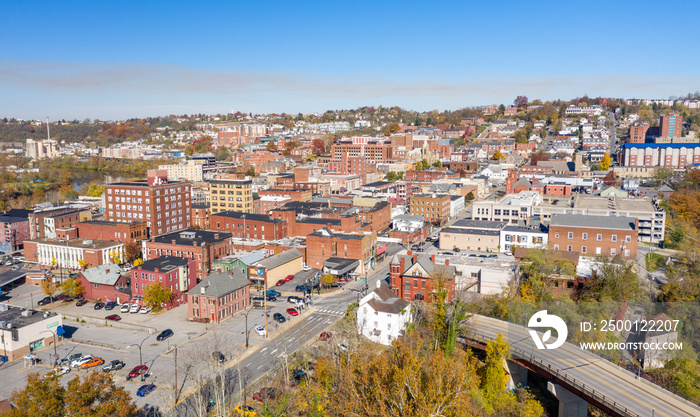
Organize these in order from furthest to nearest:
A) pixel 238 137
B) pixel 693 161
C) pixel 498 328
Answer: pixel 238 137
pixel 693 161
pixel 498 328

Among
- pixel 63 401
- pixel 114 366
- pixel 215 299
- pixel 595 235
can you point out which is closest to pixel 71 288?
pixel 215 299

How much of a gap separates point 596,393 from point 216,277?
22666 millimetres

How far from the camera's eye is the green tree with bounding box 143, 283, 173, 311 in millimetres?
33375

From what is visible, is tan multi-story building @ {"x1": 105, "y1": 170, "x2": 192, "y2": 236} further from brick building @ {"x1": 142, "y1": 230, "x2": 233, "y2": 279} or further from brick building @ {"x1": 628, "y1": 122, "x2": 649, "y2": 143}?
brick building @ {"x1": 628, "y1": 122, "x2": 649, "y2": 143}

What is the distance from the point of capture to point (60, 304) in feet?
119

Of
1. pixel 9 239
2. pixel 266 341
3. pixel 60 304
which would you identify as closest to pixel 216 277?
pixel 266 341

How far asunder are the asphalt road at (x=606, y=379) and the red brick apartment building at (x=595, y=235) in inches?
806

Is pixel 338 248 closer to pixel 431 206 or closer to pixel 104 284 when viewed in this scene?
pixel 104 284

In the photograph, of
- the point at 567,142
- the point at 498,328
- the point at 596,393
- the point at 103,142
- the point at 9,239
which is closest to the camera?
the point at 596,393

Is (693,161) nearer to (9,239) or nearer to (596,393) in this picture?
(596,393)

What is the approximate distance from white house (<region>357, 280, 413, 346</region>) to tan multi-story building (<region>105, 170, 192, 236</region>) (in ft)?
104

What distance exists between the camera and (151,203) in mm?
51281

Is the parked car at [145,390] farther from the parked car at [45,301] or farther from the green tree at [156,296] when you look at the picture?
the parked car at [45,301]

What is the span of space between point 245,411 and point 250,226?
30.1 metres
